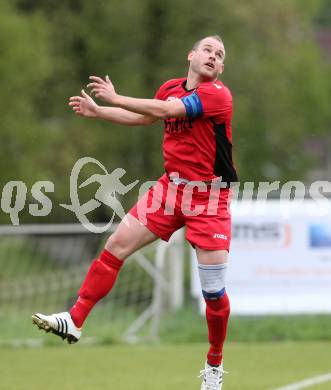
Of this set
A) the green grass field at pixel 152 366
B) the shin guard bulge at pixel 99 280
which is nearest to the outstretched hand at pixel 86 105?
the shin guard bulge at pixel 99 280

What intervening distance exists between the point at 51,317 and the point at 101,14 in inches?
939

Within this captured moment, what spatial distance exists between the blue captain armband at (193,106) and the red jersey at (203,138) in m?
0.02

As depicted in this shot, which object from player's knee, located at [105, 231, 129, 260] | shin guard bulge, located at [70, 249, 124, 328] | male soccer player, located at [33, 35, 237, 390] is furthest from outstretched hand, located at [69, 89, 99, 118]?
shin guard bulge, located at [70, 249, 124, 328]

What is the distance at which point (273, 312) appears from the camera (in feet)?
43.4

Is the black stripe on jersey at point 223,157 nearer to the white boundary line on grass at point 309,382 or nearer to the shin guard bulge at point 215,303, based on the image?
the shin guard bulge at point 215,303

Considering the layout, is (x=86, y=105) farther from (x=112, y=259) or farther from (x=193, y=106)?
(x=112, y=259)

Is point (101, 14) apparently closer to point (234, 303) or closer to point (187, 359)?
point (234, 303)

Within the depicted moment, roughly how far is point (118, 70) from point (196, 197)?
23489 millimetres

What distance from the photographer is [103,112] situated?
24.5ft

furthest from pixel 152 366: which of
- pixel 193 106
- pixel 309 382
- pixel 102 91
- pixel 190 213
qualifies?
pixel 102 91

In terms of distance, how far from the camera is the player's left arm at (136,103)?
23.5 ft

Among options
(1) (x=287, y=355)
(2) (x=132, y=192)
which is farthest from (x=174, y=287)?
(2) (x=132, y=192)

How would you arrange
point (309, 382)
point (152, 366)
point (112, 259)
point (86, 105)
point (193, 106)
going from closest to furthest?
point (86, 105)
point (193, 106)
point (112, 259)
point (309, 382)
point (152, 366)

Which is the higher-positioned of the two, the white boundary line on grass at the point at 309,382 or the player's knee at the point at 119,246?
the player's knee at the point at 119,246
